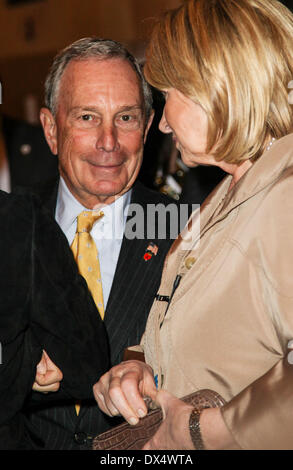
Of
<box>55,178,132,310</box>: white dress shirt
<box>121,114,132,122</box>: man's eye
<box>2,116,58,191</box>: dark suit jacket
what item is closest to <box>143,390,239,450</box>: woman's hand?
<box>55,178,132,310</box>: white dress shirt

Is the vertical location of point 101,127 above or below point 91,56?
below

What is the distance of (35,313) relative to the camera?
1.19 m

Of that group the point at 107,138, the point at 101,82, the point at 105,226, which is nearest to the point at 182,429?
the point at 105,226

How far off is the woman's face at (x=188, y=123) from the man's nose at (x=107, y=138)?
1.83 feet

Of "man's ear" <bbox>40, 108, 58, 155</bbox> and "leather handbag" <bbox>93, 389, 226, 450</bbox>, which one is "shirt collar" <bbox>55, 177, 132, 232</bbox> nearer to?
"man's ear" <bbox>40, 108, 58, 155</bbox>

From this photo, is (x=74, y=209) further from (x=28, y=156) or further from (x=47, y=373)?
(x=28, y=156)

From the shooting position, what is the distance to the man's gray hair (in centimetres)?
201

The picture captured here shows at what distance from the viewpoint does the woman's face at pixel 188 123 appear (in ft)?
4.32

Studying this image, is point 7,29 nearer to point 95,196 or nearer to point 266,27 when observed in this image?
point 95,196

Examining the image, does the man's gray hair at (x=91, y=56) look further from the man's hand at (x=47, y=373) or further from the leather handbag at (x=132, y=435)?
the leather handbag at (x=132, y=435)

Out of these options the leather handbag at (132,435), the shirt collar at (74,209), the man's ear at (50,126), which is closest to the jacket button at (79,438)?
the leather handbag at (132,435)

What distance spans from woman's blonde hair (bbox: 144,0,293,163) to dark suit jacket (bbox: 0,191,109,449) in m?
0.41

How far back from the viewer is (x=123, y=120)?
1.99 metres

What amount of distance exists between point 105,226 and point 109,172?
17cm
